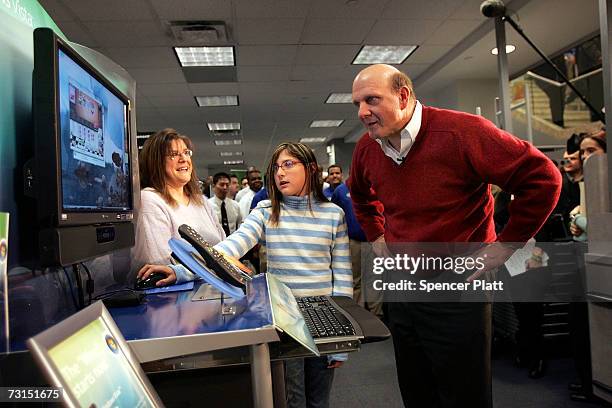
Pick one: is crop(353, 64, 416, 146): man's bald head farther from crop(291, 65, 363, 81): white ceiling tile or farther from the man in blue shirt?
crop(291, 65, 363, 81): white ceiling tile

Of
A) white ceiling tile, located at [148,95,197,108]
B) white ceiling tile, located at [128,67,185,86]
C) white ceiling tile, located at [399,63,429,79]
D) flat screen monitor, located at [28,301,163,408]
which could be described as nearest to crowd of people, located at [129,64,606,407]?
flat screen monitor, located at [28,301,163,408]

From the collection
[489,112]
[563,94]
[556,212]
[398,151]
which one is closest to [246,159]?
[489,112]

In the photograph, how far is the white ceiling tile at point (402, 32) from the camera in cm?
440

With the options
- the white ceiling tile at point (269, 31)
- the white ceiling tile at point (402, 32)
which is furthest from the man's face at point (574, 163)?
the white ceiling tile at point (269, 31)

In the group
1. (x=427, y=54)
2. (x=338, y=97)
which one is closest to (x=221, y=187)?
(x=427, y=54)

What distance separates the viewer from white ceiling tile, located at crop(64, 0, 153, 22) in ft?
12.2

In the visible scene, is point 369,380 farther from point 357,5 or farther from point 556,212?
point 357,5

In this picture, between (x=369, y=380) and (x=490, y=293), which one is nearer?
→ (x=490, y=293)

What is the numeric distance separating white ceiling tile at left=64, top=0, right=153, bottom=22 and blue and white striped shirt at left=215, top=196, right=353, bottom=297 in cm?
297

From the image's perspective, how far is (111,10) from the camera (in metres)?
3.85

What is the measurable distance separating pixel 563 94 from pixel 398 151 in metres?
4.98

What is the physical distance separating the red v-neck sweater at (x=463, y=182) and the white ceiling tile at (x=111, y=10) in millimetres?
3260

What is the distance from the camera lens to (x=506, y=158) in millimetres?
1259

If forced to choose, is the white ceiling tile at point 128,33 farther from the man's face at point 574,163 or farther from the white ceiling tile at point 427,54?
the man's face at point 574,163
